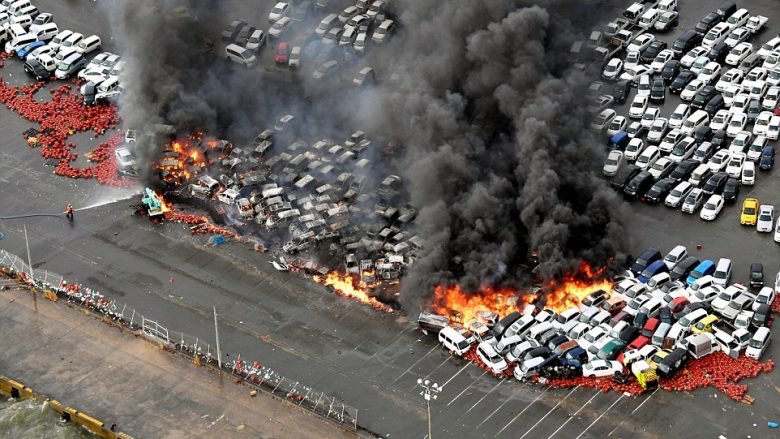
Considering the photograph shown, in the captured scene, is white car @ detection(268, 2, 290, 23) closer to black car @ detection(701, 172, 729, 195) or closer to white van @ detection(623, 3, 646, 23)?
white van @ detection(623, 3, 646, 23)

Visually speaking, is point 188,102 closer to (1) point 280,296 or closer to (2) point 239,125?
(2) point 239,125

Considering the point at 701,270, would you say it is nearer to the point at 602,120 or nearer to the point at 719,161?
the point at 719,161

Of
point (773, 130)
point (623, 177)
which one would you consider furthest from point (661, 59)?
point (623, 177)

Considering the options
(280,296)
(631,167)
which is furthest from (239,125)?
(631,167)

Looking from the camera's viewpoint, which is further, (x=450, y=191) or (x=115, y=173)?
(x=115, y=173)

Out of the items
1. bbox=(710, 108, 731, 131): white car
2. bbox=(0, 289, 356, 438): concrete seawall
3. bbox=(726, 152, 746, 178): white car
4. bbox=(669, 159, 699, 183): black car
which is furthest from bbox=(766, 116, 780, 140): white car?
bbox=(0, 289, 356, 438): concrete seawall

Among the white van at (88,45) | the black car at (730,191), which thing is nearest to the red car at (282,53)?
the white van at (88,45)
